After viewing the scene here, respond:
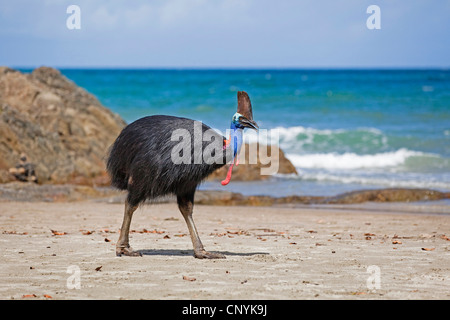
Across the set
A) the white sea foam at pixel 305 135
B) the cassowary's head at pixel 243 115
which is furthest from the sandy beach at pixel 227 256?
the white sea foam at pixel 305 135

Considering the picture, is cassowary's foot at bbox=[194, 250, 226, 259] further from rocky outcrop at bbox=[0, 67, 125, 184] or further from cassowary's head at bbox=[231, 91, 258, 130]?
rocky outcrop at bbox=[0, 67, 125, 184]

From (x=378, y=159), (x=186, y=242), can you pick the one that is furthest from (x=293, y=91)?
(x=186, y=242)

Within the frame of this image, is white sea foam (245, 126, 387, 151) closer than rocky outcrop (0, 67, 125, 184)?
No

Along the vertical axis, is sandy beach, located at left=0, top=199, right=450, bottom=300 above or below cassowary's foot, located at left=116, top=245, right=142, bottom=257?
below

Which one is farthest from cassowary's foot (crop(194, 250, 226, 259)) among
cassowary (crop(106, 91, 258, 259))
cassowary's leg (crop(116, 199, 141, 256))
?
cassowary's leg (crop(116, 199, 141, 256))

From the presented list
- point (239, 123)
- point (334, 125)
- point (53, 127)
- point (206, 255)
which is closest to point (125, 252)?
point (206, 255)

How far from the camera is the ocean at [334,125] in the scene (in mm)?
19359

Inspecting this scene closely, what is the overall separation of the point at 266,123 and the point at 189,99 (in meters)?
17.7

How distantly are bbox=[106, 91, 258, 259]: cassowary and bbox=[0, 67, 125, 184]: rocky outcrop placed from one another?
23.0ft

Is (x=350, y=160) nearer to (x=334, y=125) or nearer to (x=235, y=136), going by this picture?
(x=334, y=125)

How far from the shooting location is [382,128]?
113 ft

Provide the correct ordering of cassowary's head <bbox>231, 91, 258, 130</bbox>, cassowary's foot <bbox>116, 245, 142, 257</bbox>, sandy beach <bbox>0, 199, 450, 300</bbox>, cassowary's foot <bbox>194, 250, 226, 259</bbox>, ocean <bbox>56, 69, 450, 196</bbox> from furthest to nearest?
ocean <bbox>56, 69, 450, 196</bbox> < cassowary's foot <bbox>116, 245, 142, 257</bbox> < cassowary's foot <bbox>194, 250, 226, 259</bbox> < cassowary's head <bbox>231, 91, 258, 130</bbox> < sandy beach <bbox>0, 199, 450, 300</bbox>

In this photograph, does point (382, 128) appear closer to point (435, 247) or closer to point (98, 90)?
point (435, 247)

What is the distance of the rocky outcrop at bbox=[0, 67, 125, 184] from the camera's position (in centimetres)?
1664
